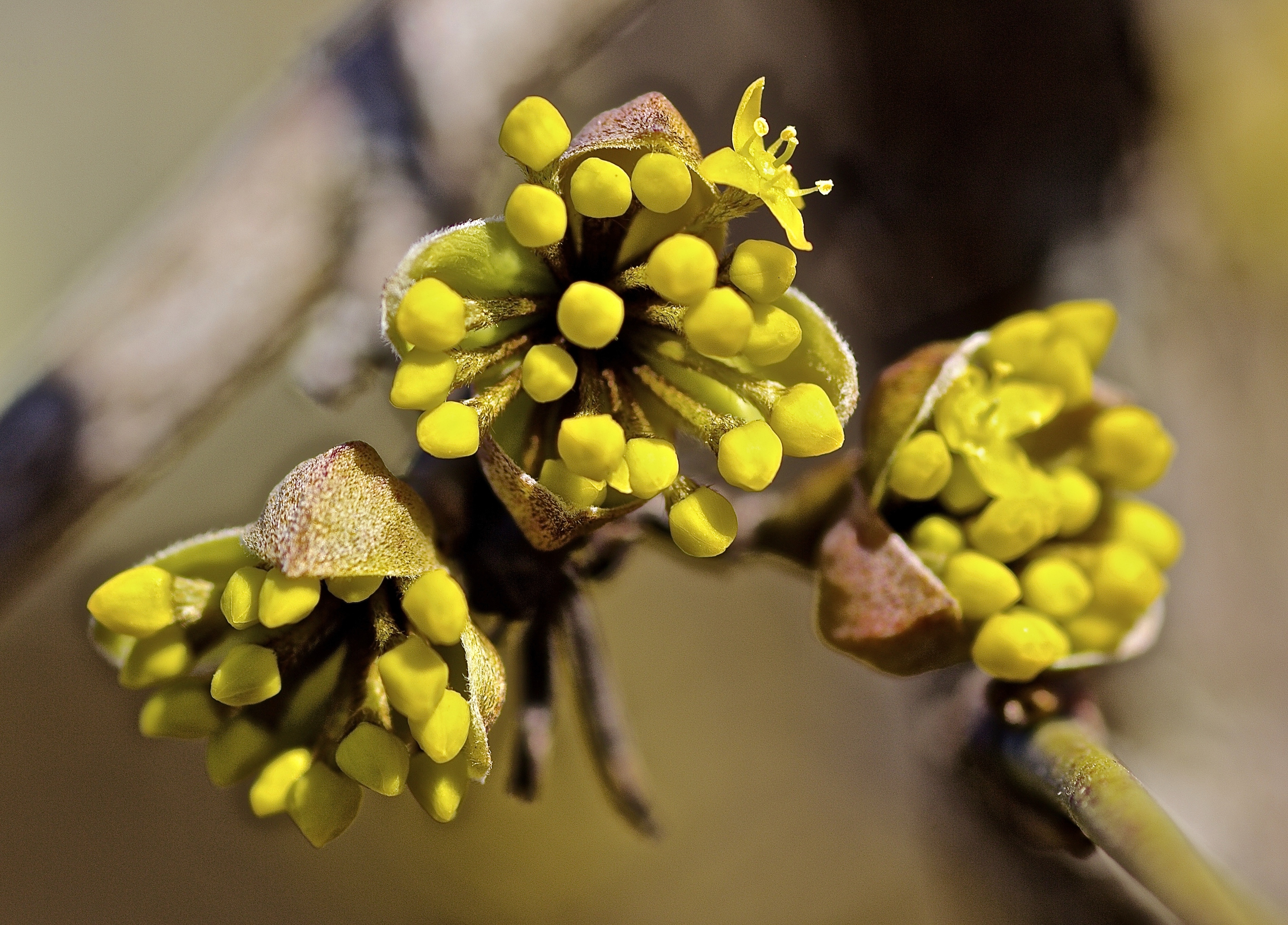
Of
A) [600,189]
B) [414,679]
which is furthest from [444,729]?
[600,189]

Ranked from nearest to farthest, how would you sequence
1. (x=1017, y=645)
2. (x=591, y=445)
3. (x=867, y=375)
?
(x=591, y=445) < (x=1017, y=645) < (x=867, y=375)

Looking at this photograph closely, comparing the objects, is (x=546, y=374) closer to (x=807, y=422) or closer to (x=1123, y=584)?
(x=807, y=422)

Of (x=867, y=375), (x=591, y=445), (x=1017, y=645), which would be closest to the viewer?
(x=591, y=445)

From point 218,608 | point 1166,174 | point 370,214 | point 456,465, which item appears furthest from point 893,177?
point 218,608

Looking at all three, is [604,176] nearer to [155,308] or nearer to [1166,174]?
[155,308]

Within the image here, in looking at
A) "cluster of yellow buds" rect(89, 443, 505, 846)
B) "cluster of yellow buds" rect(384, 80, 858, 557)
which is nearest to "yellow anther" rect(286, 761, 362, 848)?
"cluster of yellow buds" rect(89, 443, 505, 846)

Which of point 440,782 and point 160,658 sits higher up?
point 160,658

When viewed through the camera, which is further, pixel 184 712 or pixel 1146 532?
pixel 1146 532

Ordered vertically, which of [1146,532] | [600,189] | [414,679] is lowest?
[1146,532]
